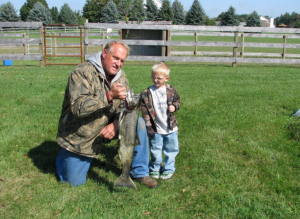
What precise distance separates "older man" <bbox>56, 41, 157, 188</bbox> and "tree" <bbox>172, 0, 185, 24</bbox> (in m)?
69.8

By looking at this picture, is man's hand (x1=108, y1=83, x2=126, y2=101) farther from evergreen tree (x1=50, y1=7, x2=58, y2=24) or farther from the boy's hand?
evergreen tree (x1=50, y1=7, x2=58, y2=24)

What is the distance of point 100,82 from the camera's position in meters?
3.91

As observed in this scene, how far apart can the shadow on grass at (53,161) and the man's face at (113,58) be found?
4.37 feet

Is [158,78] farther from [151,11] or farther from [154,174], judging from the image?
[151,11]

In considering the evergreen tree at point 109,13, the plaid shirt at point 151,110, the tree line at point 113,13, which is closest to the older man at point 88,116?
the plaid shirt at point 151,110

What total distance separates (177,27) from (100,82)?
39.1 ft

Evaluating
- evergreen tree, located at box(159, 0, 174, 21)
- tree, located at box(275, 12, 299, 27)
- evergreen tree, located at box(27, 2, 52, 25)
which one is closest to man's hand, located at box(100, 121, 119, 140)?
evergreen tree, located at box(159, 0, 174, 21)

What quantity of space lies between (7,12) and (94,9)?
1883 cm

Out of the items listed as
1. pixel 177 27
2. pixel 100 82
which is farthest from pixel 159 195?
pixel 177 27

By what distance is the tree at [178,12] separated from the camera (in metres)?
72.4

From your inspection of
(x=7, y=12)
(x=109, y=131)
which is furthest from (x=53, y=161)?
(x=7, y=12)

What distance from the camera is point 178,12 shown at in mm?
73750

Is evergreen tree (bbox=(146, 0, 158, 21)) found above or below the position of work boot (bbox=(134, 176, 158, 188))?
above

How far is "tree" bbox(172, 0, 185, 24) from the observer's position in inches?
2849
